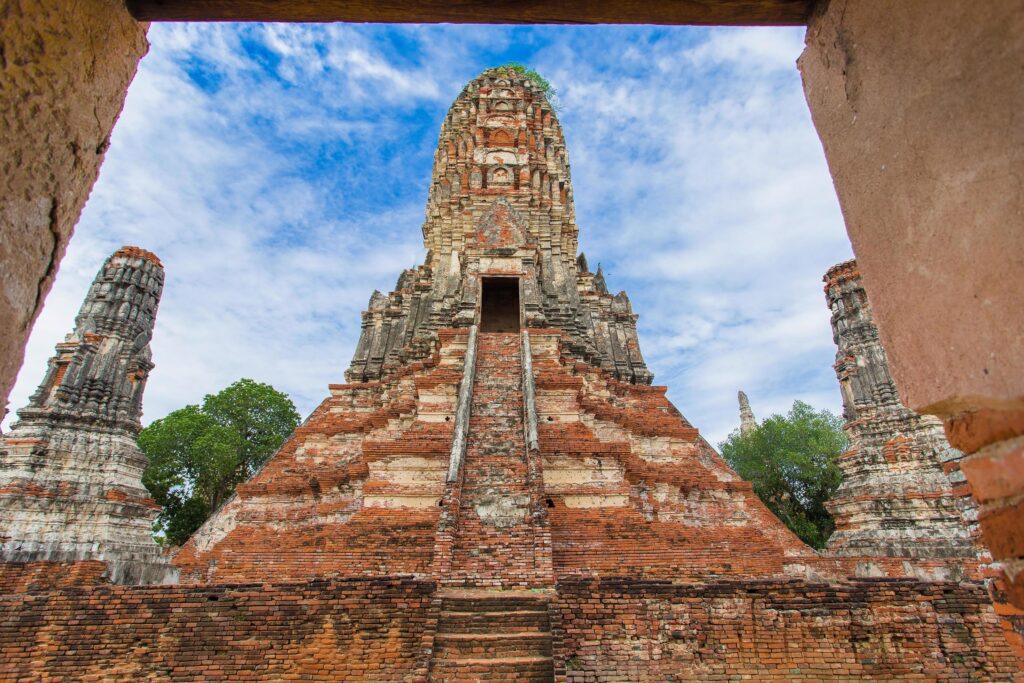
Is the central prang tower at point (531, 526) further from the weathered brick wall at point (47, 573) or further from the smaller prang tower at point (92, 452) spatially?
the weathered brick wall at point (47, 573)

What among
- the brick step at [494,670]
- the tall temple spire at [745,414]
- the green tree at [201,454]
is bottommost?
the brick step at [494,670]

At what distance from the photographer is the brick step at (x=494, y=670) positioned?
5.66 meters

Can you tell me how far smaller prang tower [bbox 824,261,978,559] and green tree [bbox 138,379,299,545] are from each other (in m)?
23.4

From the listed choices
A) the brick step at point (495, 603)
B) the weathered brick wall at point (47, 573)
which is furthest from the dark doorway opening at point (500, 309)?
the brick step at point (495, 603)

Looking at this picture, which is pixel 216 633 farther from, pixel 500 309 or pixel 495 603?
pixel 500 309

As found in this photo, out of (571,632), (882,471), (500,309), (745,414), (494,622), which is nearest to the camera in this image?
(571,632)

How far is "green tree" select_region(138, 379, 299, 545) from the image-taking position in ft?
84.5

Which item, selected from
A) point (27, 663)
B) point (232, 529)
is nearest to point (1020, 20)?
point (27, 663)

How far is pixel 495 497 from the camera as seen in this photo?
346 inches

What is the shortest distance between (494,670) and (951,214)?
5.72m

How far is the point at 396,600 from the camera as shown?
6.20 meters

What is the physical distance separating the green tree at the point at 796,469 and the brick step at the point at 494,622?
24.3 m

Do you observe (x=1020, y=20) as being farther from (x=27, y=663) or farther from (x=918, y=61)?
(x=27, y=663)

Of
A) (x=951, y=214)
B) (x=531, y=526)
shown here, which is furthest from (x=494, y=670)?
(x=951, y=214)
